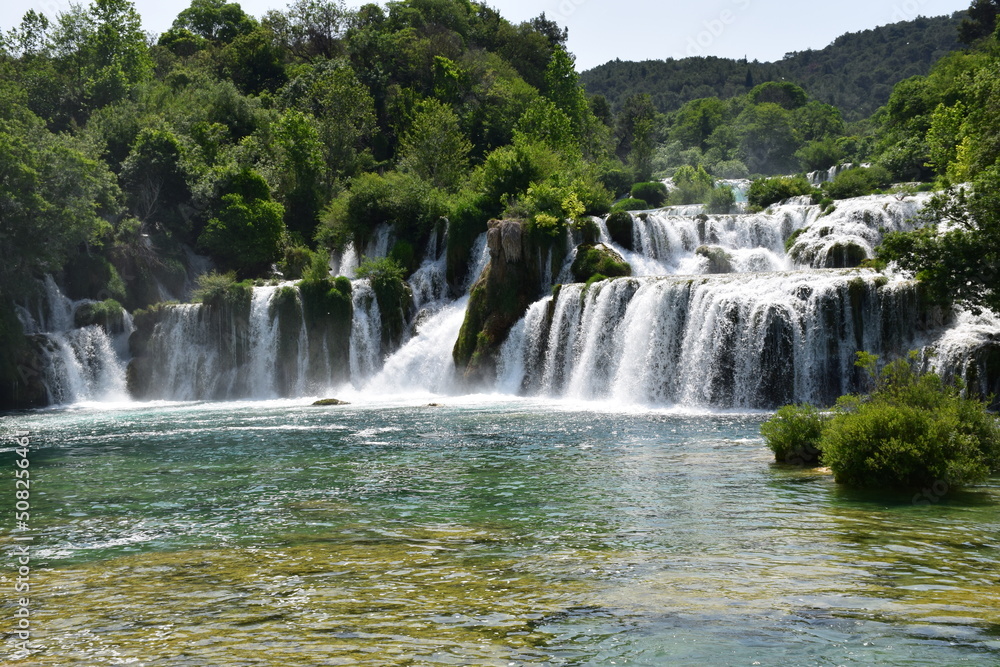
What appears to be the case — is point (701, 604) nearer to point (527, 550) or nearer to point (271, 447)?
point (527, 550)

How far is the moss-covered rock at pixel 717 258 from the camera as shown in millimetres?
37906

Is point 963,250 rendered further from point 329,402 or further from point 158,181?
point 158,181

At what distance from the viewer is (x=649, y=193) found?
66.9 metres

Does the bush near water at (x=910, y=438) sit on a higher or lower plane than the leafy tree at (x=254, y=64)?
lower

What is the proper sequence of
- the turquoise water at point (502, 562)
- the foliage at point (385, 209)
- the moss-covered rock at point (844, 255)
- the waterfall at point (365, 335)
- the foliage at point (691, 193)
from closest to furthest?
the turquoise water at point (502, 562) < the moss-covered rock at point (844, 255) < the waterfall at point (365, 335) < the foliage at point (385, 209) < the foliage at point (691, 193)

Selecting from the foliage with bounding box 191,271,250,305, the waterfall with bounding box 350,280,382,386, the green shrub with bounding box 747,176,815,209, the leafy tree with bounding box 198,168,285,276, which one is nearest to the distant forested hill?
the green shrub with bounding box 747,176,815,209

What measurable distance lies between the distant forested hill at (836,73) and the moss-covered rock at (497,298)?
13711 centimetres

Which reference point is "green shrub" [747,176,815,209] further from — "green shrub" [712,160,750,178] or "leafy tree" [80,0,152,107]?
"green shrub" [712,160,750,178]

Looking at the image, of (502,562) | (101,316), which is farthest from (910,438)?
(101,316)

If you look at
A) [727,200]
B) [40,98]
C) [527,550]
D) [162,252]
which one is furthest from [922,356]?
[40,98]

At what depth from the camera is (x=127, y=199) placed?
49.8 metres

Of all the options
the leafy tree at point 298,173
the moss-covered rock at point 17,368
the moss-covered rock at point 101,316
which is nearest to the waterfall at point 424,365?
the moss-covered rock at point 101,316

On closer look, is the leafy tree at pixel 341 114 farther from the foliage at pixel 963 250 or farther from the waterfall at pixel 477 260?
the foliage at pixel 963 250

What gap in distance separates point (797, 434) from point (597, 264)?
22.3 meters
